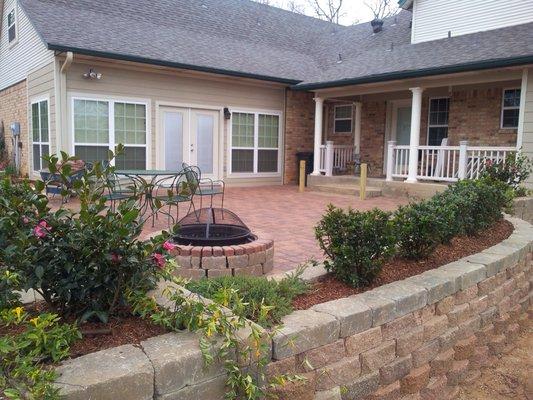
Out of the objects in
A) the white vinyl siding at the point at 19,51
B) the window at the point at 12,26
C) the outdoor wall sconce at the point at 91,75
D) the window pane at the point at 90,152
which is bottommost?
the window pane at the point at 90,152

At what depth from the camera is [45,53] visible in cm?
1038

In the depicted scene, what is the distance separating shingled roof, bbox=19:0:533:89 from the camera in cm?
1005

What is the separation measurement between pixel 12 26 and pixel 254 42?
6972mm

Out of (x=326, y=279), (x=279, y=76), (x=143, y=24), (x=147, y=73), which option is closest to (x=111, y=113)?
(x=147, y=73)

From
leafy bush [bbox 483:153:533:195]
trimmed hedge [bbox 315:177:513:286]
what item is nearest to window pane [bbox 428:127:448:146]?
leafy bush [bbox 483:153:533:195]

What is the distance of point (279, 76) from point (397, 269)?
10.1 meters

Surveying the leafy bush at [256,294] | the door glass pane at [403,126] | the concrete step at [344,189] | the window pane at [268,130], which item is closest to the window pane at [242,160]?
the window pane at [268,130]

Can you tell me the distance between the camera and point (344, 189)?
1165 centimetres

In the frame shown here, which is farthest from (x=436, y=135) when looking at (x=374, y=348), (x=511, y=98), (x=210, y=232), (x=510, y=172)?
(x=374, y=348)

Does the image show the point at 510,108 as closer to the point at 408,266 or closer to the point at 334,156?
the point at 334,156

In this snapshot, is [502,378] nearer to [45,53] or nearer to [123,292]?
[123,292]

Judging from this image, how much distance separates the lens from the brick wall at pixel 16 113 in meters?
12.6

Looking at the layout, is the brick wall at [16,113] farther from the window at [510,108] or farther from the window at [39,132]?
the window at [510,108]

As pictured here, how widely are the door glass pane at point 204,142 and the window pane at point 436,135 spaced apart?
6117mm
